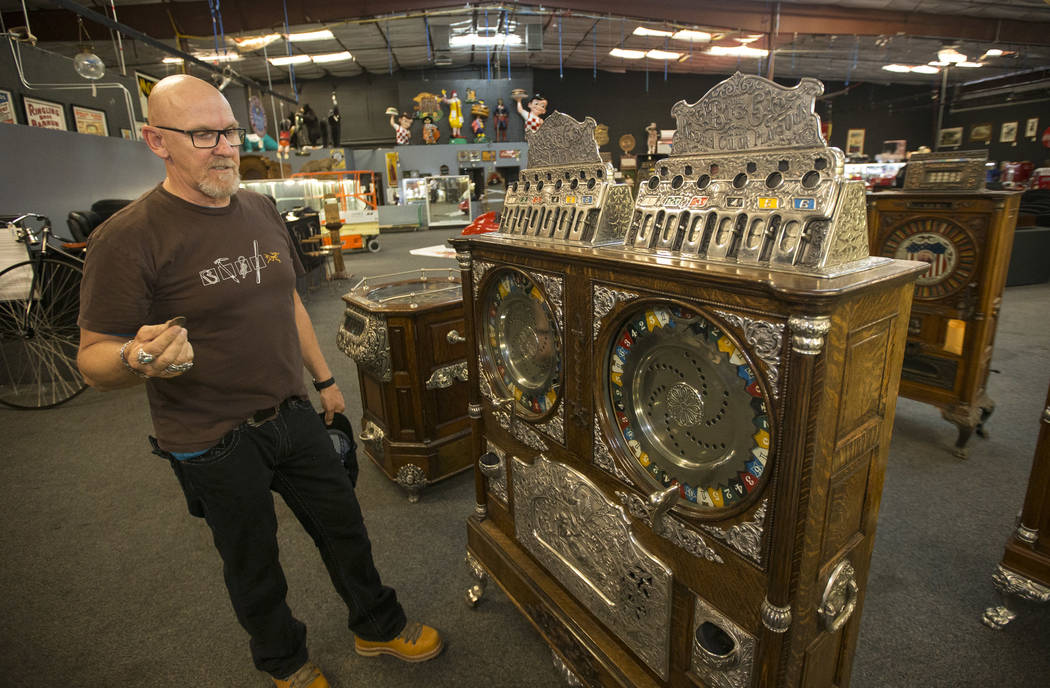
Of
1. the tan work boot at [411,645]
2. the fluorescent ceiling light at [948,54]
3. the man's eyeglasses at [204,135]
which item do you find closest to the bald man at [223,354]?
the man's eyeglasses at [204,135]

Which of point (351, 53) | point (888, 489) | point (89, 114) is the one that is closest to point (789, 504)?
point (888, 489)

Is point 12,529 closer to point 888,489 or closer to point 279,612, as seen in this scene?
point 279,612

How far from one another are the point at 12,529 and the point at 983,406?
457cm

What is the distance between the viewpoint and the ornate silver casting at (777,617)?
3.28ft

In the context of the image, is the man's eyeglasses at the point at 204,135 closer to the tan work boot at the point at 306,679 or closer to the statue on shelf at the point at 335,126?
the tan work boot at the point at 306,679

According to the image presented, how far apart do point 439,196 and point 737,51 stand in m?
6.63

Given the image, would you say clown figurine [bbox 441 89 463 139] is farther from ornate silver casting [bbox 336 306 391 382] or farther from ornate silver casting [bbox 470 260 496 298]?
ornate silver casting [bbox 470 260 496 298]

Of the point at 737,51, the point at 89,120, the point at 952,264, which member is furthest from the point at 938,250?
the point at 89,120

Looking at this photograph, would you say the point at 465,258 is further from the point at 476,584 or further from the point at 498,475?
the point at 476,584

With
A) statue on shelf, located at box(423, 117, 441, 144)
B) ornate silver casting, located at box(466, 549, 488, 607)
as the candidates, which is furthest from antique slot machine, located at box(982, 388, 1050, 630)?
statue on shelf, located at box(423, 117, 441, 144)

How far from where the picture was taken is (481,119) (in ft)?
42.8

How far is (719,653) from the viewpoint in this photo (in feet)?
3.87

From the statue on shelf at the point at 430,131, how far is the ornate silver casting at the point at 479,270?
12.2 meters

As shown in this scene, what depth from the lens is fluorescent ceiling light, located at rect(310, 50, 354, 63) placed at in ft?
34.8
